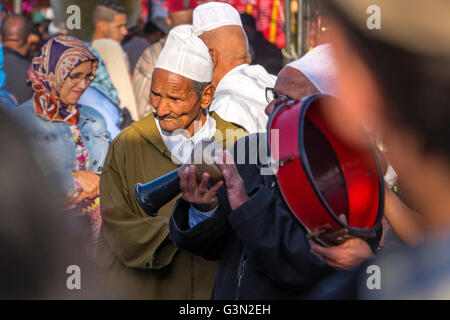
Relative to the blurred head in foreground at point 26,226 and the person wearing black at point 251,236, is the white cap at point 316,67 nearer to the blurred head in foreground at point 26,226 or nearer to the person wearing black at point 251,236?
the person wearing black at point 251,236

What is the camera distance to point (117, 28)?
25.2 feet

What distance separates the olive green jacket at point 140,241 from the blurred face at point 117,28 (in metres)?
4.33

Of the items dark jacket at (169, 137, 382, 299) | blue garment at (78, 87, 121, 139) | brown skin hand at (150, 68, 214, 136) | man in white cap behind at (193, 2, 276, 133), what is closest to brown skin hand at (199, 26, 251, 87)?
man in white cap behind at (193, 2, 276, 133)

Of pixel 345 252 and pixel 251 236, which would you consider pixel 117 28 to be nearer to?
pixel 251 236

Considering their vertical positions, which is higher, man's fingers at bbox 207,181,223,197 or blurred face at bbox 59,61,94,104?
man's fingers at bbox 207,181,223,197

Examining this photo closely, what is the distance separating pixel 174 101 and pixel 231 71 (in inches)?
32.4

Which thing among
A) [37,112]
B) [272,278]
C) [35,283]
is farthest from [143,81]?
[35,283]

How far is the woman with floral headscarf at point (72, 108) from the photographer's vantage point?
469 cm

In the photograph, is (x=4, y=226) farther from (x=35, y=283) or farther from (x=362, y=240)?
(x=362, y=240)

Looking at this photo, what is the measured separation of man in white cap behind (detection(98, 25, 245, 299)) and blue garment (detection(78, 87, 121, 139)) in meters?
1.98

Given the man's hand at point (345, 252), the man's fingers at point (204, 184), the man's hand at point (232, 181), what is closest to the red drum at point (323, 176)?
the man's hand at point (345, 252)

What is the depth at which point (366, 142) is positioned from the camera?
1.75 m

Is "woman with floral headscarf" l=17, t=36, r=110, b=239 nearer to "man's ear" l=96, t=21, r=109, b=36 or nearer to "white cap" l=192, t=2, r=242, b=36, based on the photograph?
"white cap" l=192, t=2, r=242, b=36

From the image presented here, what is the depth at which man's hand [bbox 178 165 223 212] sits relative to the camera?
230 centimetres
